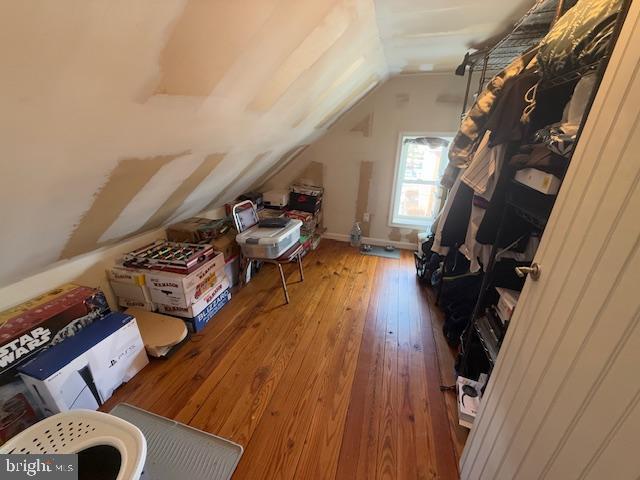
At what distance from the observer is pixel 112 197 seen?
1302 mm

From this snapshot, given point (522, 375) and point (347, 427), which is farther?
point (347, 427)

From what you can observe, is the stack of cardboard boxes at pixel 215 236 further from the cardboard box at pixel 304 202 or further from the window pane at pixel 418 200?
the window pane at pixel 418 200

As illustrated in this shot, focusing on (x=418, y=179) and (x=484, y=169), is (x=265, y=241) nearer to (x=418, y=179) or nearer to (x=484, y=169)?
(x=484, y=169)

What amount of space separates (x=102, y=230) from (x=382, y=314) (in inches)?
79.4

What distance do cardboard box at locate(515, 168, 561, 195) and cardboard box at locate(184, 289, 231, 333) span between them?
2051 mm

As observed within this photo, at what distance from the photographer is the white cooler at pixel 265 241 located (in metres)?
2.21

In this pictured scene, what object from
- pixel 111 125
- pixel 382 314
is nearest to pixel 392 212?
pixel 382 314

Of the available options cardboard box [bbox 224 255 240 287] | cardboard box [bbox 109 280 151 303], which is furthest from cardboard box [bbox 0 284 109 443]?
cardboard box [bbox 224 255 240 287]

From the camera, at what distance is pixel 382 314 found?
2.26 meters

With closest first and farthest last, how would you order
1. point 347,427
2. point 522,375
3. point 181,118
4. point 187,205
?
point 522,375 → point 181,118 → point 347,427 → point 187,205

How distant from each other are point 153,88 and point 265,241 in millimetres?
1466

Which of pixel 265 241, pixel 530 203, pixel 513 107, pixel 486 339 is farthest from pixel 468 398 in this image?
pixel 265 241

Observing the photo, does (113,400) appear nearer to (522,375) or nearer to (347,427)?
(347,427)

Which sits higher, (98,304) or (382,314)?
(98,304)
